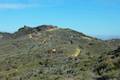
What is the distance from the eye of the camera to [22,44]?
378 feet

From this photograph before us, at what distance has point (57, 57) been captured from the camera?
73.4m

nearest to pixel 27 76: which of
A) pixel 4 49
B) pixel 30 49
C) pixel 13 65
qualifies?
pixel 13 65

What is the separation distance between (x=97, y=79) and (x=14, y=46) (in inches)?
3264

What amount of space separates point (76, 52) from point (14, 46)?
29075 mm

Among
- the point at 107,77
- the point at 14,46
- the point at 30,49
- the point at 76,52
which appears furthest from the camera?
the point at 14,46

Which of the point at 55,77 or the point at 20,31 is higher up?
the point at 20,31

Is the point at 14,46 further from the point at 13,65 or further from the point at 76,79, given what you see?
the point at 76,79

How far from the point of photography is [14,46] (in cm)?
11431

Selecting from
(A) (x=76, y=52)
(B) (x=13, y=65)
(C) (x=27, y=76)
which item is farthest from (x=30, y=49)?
(C) (x=27, y=76)

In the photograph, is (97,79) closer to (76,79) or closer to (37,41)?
(76,79)

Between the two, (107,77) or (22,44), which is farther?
(22,44)

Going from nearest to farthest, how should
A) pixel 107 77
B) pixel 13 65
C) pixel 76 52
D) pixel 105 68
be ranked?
1. pixel 107 77
2. pixel 105 68
3. pixel 13 65
4. pixel 76 52

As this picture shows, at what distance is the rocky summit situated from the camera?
36.5m

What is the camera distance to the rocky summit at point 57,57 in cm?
3653
